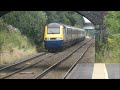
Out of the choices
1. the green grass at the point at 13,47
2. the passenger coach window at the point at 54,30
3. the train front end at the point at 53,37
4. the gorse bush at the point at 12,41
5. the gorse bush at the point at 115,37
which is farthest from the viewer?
the passenger coach window at the point at 54,30

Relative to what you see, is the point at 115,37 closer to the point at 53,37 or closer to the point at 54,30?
the point at 53,37

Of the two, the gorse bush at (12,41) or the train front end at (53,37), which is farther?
the train front end at (53,37)

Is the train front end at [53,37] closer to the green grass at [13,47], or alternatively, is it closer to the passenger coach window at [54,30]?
the passenger coach window at [54,30]

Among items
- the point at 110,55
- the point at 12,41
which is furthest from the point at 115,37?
the point at 12,41

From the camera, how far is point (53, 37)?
37188mm

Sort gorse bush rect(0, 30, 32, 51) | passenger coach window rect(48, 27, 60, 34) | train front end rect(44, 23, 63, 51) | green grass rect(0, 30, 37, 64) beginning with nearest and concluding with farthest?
green grass rect(0, 30, 37, 64) → gorse bush rect(0, 30, 32, 51) → train front end rect(44, 23, 63, 51) → passenger coach window rect(48, 27, 60, 34)

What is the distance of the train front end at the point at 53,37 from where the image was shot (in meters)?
36.9

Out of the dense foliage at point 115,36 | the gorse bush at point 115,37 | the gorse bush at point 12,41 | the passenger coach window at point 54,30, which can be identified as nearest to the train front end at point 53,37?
the passenger coach window at point 54,30

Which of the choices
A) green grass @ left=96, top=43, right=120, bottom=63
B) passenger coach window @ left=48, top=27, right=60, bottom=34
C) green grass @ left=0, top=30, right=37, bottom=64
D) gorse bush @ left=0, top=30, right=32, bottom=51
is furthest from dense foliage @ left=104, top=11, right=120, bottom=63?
passenger coach window @ left=48, top=27, right=60, bottom=34

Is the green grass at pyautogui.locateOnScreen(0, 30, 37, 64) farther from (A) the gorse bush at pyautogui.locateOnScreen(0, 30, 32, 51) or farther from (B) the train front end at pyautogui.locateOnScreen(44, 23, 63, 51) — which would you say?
(B) the train front end at pyautogui.locateOnScreen(44, 23, 63, 51)

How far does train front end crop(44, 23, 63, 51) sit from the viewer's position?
36938 mm
